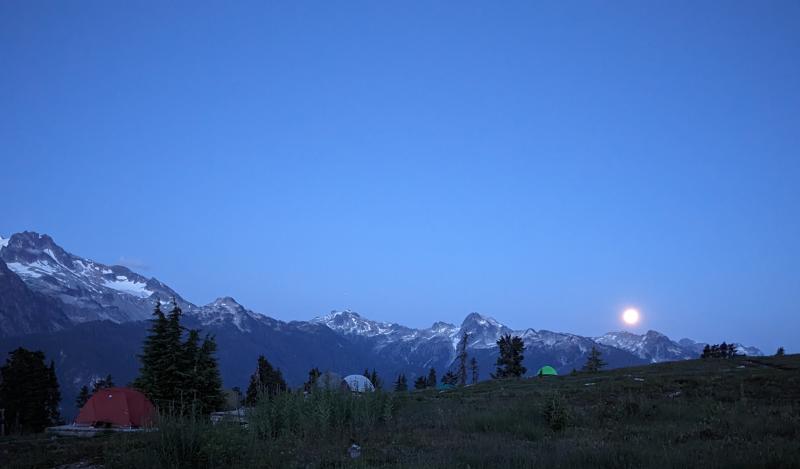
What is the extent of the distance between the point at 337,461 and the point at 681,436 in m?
7.01

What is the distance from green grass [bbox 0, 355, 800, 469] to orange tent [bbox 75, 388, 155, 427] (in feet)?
49.2

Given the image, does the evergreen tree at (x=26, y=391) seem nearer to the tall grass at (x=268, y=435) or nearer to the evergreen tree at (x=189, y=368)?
the evergreen tree at (x=189, y=368)

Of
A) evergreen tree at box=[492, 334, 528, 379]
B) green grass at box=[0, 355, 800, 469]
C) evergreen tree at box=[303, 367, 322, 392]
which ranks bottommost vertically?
evergreen tree at box=[492, 334, 528, 379]

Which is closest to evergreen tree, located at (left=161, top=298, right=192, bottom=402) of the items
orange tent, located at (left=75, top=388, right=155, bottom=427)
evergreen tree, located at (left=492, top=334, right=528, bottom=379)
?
orange tent, located at (left=75, top=388, right=155, bottom=427)

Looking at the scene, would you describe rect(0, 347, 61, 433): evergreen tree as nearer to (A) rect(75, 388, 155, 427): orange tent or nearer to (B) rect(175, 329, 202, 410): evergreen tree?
(B) rect(175, 329, 202, 410): evergreen tree

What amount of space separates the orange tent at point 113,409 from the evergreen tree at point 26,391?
27903 mm

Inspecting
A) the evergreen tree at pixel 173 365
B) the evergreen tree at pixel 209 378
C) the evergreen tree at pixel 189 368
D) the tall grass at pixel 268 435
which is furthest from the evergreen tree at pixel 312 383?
the evergreen tree at pixel 173 365

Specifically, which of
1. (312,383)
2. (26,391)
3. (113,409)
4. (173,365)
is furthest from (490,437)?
(26,391)

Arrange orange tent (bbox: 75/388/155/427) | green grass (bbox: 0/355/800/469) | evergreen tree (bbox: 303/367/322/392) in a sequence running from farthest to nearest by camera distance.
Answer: orange tent (bbox: 75/388/155/427), evergreen tree (bbox: 303/367/322/392), green grass (bbox: 0/355/800/469)

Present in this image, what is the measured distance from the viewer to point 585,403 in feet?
64.7

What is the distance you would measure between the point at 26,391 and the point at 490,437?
2291 inches

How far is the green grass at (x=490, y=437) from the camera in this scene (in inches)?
366

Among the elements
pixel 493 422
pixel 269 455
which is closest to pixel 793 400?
pixel 493 422

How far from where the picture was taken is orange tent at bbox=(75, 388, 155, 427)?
3014 centimetres
